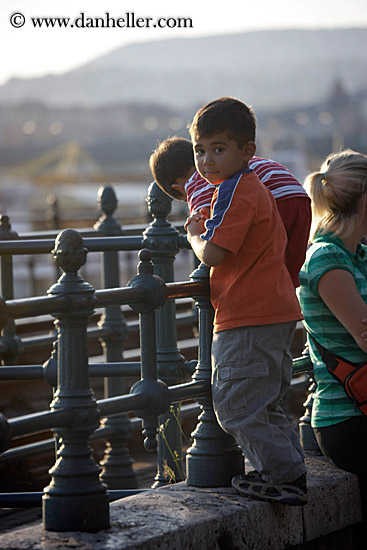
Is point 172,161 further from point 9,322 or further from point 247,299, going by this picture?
point 9,322

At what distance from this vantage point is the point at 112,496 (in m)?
4.21

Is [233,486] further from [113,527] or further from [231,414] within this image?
[113,527]

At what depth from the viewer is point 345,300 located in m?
3.77

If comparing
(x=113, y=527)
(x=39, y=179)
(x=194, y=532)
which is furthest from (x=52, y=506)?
(x=39, y=179)

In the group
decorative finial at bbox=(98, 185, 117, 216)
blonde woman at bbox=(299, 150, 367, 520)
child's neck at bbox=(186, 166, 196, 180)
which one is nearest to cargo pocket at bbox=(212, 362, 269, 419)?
blonde woman at bbox=(299, 150, 367, 520)

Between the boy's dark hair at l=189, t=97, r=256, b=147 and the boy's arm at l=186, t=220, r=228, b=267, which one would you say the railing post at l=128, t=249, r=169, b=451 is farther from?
the boy's dark hair at l=189, t=97, r=256, b=147

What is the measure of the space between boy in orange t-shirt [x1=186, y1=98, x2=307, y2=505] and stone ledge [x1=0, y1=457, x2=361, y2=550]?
138 mm

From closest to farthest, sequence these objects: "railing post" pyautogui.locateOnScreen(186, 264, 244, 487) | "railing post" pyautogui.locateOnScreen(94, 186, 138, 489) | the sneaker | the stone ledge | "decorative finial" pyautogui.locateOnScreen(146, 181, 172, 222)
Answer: the stone ledge < the sneaker < "railing post" pyautogui.locateOnScreen(186, 264, 244, 487) < "decorative finial" pyautogui.locateOnScreen(146, 181, 172, 222) < "railing post" pyautogui.locateOnScreen(94, 186, 138, 489)

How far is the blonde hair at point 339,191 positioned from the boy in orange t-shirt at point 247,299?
51 cm

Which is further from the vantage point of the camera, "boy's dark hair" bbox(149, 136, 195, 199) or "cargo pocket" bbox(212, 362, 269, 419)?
"boy's dark hair" bbox(149, 136, 195, 199)

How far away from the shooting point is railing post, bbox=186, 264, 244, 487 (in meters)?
3.69

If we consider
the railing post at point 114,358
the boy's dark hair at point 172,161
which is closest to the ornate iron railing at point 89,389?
the boy's dark hair at point 172,161

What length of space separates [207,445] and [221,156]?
1061 mm

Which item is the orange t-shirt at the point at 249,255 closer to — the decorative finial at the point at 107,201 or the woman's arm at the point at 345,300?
the woman's arm at the point at 345,300
